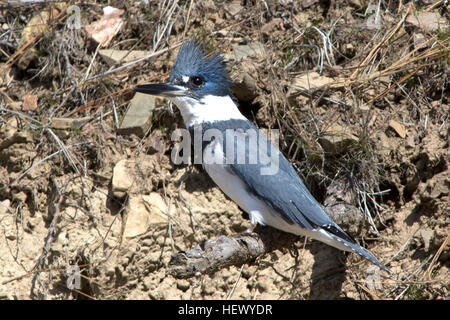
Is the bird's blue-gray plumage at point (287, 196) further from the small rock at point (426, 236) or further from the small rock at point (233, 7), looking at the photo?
the small rock at point (233, 7)

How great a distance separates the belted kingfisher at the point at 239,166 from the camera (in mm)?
2779

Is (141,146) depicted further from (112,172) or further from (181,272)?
(181,272)

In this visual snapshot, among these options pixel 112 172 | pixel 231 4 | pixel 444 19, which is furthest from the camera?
pixel 231 4

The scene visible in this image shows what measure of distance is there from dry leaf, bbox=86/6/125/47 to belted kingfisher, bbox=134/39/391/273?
0.98 meters

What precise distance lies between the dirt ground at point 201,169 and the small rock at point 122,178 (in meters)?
0.01

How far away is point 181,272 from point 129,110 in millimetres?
1683

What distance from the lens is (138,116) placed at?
3.51 m

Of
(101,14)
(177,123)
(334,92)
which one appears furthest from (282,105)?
(101,14)

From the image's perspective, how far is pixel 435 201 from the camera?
10.1ft

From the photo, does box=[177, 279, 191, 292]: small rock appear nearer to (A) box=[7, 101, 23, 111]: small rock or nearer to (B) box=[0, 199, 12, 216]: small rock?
(B) box=[0, 199, 12, 216]: small rock

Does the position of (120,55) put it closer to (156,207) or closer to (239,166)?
(156,207)

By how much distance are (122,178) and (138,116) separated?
1.57ft

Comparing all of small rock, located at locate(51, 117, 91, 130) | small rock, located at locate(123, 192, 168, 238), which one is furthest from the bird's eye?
small rock, located at locate(51, 117, 91, 130)

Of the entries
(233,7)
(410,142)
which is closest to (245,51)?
(233,7)
